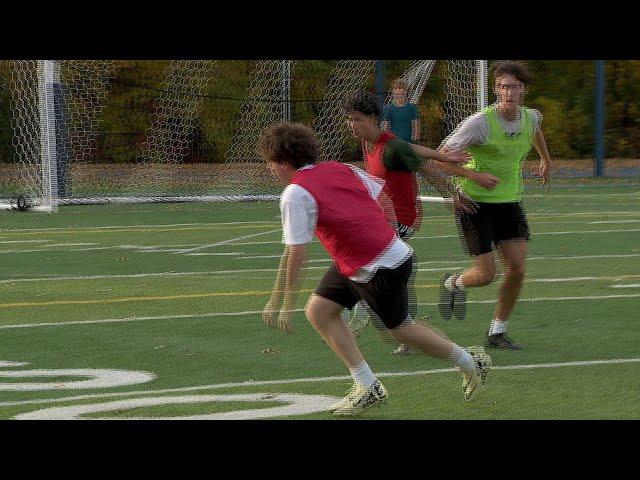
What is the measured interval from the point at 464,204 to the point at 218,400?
9.24 ft

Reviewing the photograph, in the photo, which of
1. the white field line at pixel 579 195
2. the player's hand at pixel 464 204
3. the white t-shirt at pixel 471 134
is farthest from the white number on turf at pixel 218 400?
the white field line at pixel 579 195

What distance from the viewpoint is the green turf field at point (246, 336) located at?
25.9 ft

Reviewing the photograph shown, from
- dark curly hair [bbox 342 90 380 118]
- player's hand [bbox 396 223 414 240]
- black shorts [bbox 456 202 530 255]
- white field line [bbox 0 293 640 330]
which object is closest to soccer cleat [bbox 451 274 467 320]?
black shorts [bbox 456 202 530 255]

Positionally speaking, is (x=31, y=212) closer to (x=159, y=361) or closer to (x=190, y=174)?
(x=190, y=174)

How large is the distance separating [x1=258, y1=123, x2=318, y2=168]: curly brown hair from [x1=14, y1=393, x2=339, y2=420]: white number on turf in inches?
53.0

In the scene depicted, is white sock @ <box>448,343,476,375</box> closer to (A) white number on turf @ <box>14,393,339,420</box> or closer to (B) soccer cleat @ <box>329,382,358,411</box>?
(B) soccer cleat @ <box>329,382,358,411</box>

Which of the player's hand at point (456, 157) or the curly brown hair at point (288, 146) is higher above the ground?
the curly brown hair at point (288, 146)

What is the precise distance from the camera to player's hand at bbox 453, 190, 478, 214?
32.7 feet

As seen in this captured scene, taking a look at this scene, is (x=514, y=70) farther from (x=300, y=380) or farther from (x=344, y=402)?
(x=344, y=402)

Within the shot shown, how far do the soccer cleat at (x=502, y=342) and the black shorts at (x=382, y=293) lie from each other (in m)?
2.30

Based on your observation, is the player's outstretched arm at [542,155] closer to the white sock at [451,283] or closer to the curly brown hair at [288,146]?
the white sock at [451,283]

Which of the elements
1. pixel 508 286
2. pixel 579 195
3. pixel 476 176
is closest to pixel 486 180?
pixel 476 176

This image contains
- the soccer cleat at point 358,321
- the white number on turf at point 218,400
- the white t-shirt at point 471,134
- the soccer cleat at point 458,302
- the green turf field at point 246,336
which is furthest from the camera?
the soccer cleat at point 458,302
